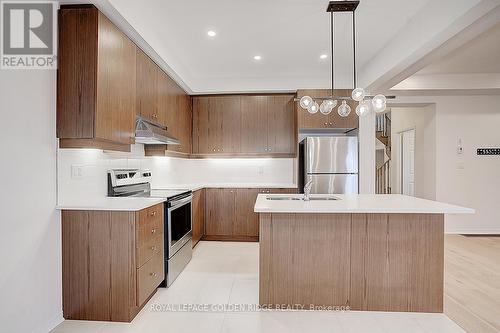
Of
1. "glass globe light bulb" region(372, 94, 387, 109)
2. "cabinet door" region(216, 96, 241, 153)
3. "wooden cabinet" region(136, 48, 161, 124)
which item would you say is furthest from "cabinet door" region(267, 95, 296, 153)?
"glass globe light bulb" region(372, 94, 387, 109)

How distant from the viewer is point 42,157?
2.19 meters

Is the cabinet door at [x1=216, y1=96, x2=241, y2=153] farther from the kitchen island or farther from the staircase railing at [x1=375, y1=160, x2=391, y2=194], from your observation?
the staircase railing at [x1=375, y1=160, x2=391, y2=194]

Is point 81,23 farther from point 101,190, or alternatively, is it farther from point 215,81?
point 215,81

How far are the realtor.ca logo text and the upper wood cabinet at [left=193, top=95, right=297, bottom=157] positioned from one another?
9.67ft

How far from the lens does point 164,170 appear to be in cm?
455

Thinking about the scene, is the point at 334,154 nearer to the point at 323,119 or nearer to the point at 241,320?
the point at 323,119

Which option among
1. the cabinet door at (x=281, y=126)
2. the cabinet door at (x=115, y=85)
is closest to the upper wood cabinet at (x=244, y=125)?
the cabinet door at (x=281, y=126)

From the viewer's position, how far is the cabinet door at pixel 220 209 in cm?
481

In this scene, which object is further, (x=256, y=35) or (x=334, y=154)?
(x=334, y=154)

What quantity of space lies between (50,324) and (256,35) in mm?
3320

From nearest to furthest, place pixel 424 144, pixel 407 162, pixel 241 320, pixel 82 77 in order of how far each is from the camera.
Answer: pixel 82 77 → pixel 241 320 → pixel 424 144 → pixel 407 162

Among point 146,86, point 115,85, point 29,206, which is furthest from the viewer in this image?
Result: point 146,86

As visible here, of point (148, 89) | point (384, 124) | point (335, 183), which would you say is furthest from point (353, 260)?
point (384, 124)

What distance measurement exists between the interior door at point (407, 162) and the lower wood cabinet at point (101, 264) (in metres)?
6.41
